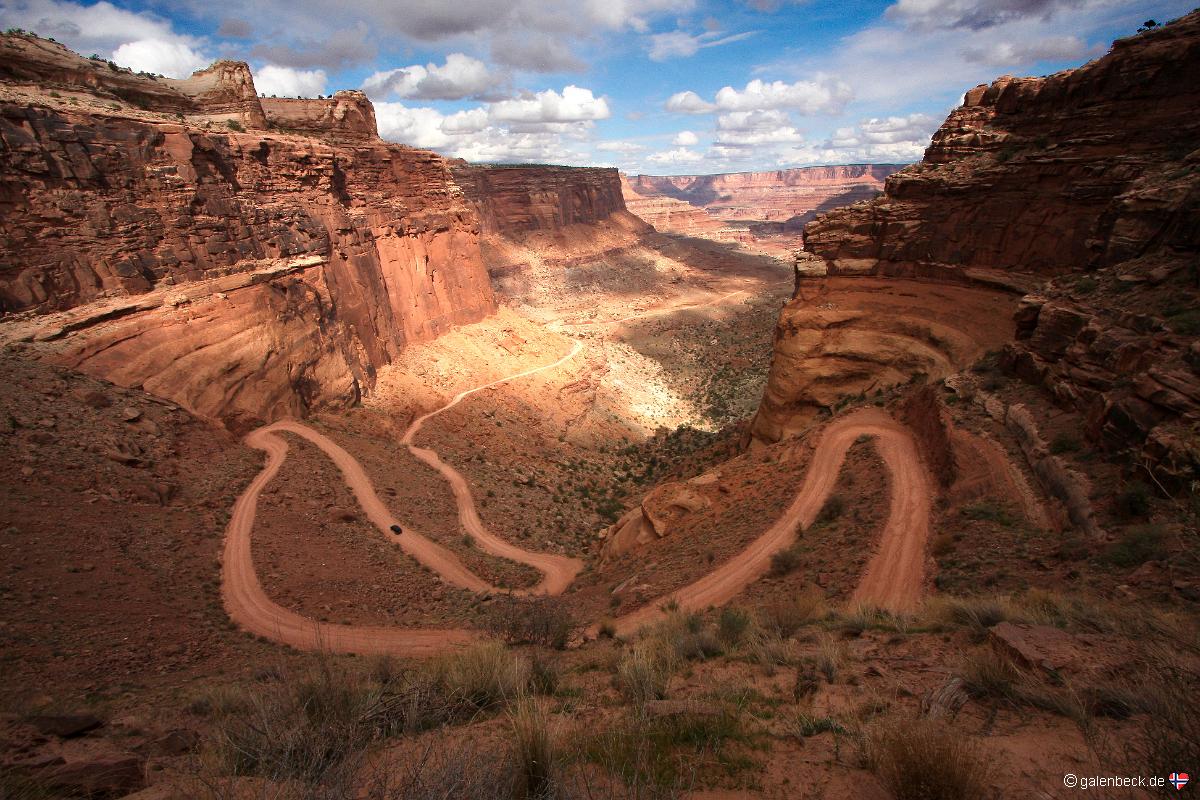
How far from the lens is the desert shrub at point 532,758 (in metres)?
4.64

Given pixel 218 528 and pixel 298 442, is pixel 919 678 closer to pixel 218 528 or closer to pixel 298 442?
pixel 218 528

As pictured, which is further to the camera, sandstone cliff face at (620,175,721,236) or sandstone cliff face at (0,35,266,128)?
sandstone cliff face at (620,175,721,236)

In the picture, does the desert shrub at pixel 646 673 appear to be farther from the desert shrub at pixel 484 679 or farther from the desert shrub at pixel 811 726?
the desert shrub at pixel 811 726

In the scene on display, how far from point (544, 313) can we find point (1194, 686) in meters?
69.6

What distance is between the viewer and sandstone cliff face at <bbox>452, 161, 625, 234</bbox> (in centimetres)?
8419

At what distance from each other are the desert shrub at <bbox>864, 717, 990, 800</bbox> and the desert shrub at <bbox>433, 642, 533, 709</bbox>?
395 cm

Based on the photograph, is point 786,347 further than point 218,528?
Yes

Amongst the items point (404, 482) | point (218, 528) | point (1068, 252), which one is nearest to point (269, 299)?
point (404, 482)

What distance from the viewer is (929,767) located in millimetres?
4023

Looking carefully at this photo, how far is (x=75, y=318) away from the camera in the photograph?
1967 centimetres

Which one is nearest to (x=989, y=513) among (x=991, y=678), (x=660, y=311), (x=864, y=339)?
(x=991, y=678)

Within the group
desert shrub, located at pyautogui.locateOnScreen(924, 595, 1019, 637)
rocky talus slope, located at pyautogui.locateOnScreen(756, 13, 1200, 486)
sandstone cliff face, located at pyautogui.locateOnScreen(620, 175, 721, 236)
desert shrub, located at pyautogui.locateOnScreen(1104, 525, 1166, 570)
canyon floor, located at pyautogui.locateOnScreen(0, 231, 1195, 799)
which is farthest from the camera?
sandstone cliff face, located at pyautogui.locateOnScreen(620, 175, 721, 236)

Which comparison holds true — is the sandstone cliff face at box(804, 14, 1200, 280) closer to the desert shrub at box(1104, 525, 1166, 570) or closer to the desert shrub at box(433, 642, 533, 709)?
the desert shrub at box(1104, 525, 1166, 570)

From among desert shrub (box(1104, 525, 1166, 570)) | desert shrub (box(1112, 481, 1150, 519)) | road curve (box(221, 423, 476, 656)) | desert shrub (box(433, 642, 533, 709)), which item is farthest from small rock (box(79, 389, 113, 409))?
desert shrub (box(1112, 481, 1150, 519))
